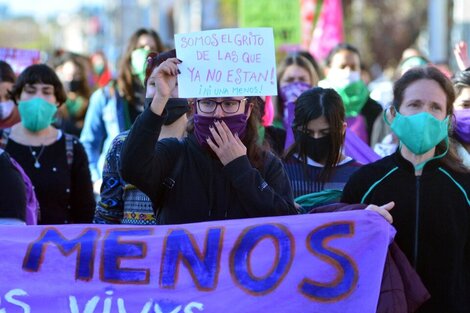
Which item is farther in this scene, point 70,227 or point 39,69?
point 39,69

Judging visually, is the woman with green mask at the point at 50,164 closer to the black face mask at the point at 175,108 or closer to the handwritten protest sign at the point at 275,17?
the black face mask at the point at 175,108

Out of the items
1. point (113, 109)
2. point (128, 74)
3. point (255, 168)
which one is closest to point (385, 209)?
point (255, 168)

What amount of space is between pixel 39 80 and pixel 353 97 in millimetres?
2519

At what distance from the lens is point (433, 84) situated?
454 cm

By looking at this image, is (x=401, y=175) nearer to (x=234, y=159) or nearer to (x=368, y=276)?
(x=368, y=276)

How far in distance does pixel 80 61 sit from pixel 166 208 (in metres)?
7.05

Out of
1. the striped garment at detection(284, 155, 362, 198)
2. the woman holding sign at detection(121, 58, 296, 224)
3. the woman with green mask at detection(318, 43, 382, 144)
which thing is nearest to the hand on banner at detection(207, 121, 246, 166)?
the woman holding sign at detection(121, 58, 296, 224)

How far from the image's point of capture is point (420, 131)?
4270 mm

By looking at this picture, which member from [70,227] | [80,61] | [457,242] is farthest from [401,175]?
[80,61]

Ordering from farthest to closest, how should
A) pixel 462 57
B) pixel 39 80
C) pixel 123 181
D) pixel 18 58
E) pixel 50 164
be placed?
1. pixel 18 58
2. pixel 462 57
3. pixel 39 80
4. pixel 50 164
5. pixel 123 181

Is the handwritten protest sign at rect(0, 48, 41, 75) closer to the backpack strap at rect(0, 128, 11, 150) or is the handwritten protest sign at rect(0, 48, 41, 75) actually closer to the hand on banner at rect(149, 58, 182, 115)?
the backpack strap at rect(0, 128, 11, 150)

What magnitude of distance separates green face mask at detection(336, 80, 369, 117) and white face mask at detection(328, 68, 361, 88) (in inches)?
2.7

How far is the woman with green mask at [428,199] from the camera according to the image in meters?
4.18

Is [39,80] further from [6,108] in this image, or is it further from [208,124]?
[208,124]
